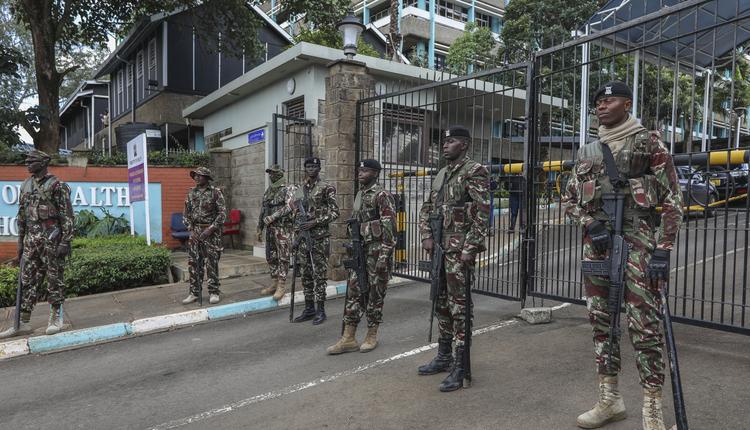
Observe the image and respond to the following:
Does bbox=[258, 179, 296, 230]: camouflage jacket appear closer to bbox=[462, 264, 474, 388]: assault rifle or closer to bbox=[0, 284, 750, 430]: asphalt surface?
bbox=[0, 284, 750, 430]: asphalt surface

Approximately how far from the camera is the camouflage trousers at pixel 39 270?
5754 millimetres

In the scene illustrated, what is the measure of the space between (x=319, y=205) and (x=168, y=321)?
93.9 inches

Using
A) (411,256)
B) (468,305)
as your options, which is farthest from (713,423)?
(411,256)

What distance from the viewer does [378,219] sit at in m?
4.85

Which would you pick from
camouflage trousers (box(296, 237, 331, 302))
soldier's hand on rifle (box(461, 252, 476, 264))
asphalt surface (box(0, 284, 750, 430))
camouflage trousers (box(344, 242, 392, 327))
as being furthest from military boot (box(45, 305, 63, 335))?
soldier's hand on rifle (box(461, 252, 476, 264))

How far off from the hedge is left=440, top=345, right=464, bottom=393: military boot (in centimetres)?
622

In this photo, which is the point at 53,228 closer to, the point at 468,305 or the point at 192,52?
the point at 468,305

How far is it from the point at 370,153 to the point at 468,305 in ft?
16.0

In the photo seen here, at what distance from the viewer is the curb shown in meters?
5.38

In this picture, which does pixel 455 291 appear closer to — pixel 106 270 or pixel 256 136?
pixel 106 270

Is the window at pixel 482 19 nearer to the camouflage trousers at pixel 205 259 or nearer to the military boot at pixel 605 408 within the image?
the camouflage trousers at pixel 205 259

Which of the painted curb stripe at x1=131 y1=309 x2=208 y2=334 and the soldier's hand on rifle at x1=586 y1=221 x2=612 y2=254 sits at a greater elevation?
the soldier's hand on rifle at x1=586 y1=221 x2=612 y2=254

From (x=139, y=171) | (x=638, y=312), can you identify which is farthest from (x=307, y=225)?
(x=139, y=171)

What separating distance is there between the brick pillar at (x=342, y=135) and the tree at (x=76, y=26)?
25.1 feet
